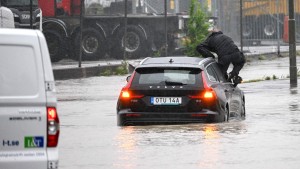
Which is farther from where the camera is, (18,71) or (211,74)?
(211,74)

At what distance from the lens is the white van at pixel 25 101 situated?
10.5 metres

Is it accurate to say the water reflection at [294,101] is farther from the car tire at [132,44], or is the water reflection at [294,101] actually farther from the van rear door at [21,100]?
the car tire at [132,44]

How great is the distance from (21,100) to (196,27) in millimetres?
28144

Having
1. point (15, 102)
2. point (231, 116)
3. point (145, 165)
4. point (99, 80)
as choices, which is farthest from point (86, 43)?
point (15, 102)

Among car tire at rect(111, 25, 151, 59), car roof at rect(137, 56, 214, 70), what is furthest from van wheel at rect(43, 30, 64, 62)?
car roof at rect(137, 56, 214, 70)

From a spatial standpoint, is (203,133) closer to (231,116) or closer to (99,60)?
(231,116)

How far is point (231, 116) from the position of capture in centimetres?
2014

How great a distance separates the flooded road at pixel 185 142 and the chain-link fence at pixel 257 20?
27.1m

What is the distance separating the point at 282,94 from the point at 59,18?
14942mm

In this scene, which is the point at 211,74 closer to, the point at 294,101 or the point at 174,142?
the point at 174,142

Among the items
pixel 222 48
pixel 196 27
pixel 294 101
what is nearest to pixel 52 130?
pixel 222 48

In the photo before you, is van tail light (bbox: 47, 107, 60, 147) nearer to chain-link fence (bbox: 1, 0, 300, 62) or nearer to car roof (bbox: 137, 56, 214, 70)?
car roof (bbox: 137, 56, 214, 70)

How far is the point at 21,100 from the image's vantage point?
34.3ft

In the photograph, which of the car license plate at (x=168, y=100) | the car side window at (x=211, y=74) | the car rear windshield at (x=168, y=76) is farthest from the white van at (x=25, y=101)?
the car side window at (x=211, y=74)
